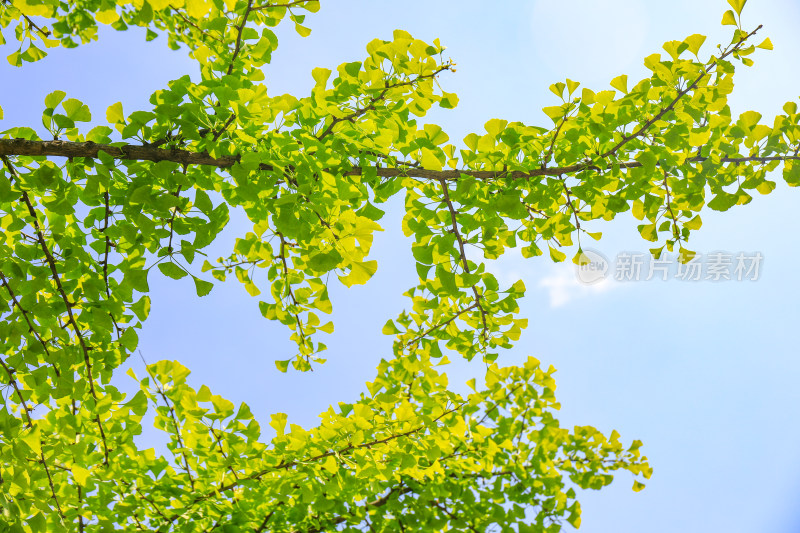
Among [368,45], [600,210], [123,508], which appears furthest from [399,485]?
[368,45]

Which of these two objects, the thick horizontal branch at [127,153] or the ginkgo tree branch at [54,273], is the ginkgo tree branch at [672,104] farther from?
the ginkgo tree branch at [54,273]

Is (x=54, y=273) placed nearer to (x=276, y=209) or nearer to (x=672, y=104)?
(x=276, y=209)

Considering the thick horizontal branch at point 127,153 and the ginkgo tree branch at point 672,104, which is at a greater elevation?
the ginkgo tree branch at point 672,104

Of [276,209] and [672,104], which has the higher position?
[672,104]

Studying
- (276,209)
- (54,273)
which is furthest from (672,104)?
(54,273)

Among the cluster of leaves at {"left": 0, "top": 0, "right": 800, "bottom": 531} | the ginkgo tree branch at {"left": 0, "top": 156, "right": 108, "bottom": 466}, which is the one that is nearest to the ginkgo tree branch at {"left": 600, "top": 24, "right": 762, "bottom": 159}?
the cluster of leaves at {"left": 0, "top": 0, "right": 800, "bottom": 531}

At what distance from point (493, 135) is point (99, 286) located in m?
1.49

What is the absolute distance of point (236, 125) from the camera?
1.54 meters

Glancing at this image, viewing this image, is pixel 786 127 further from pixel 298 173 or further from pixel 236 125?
pixel 236 125

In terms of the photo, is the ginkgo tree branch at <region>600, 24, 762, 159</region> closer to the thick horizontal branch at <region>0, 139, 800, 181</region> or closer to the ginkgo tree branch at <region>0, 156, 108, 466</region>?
the thick horizontal branch at <region>0, 139, 800, 181</region>

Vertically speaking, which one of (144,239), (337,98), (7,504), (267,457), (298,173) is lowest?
(7,504)

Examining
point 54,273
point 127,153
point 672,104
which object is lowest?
point 54,273

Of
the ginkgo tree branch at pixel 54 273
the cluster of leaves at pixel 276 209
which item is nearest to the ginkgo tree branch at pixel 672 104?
the cluster of leaves at pixel 276 209

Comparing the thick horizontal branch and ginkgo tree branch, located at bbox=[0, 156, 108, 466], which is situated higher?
the thick horizontal branch
